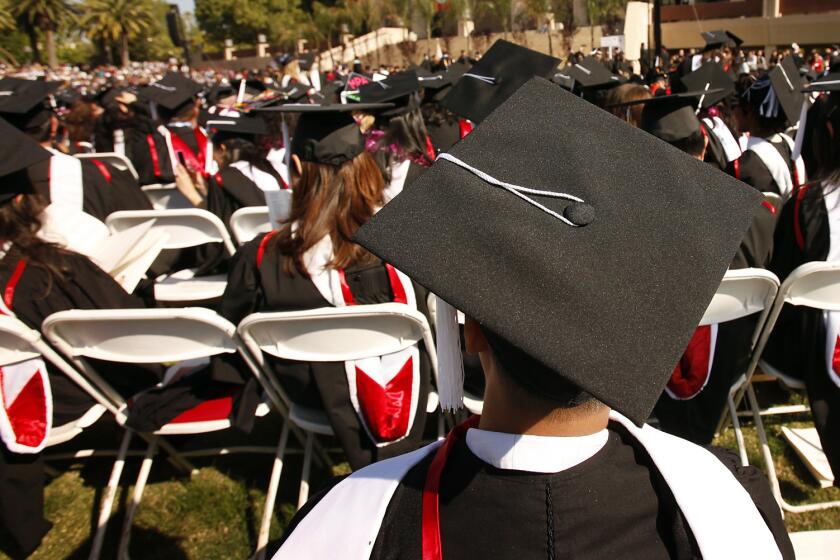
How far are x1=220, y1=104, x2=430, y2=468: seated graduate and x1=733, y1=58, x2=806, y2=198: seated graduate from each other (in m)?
2.65

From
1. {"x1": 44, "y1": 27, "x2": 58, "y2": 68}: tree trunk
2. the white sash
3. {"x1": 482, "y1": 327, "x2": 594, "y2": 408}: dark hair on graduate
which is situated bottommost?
the white sash

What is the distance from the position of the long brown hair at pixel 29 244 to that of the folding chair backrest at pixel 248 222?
114cm

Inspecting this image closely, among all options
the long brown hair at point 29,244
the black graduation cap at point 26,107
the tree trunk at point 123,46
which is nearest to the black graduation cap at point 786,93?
the long brown hair at point 29,244

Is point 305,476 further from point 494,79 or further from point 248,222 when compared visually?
point 494,79

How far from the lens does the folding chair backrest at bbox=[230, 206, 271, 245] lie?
144 inches

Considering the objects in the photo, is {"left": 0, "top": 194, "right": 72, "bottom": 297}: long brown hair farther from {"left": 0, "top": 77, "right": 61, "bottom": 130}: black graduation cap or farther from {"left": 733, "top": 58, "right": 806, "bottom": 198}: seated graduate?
{"left": 733, "top": 58, "right": 806, "bottom": 198}: seated graduate

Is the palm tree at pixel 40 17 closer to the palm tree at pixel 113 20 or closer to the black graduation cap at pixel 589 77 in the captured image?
the palm tree at pixel 113 20

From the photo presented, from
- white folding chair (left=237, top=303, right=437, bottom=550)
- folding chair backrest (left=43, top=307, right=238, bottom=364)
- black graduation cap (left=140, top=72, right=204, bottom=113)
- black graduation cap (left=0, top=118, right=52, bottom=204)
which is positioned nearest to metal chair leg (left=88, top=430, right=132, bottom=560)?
folding chair backrest (left=43, top=307, right=238, bottom=364)

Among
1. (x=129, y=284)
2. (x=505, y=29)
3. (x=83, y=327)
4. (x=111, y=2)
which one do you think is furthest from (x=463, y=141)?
(x=111, y=2)

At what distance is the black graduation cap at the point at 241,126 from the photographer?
5.33m

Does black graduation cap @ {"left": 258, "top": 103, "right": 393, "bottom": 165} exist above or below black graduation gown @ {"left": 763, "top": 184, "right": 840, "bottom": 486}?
above

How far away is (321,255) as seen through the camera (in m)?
2.41

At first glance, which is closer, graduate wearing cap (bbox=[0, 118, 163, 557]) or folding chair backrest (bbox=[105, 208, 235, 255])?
graduate wearing cap (bbox=[0, 118, 163, 557])

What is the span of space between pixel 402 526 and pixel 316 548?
152 millimetres
